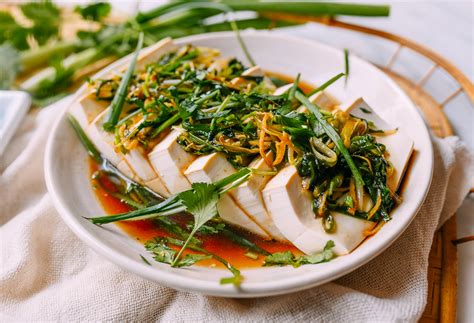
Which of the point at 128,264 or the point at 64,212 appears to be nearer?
the point at 128,264

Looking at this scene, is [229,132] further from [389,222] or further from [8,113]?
[8,113]

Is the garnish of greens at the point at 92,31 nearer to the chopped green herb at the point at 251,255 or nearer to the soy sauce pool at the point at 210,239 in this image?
the soy sauce pool at the point at 210,239

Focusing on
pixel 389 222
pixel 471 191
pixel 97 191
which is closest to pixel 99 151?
pixel 97 191

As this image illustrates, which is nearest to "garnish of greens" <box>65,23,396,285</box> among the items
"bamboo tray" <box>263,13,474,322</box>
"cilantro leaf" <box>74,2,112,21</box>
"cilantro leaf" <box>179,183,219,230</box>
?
"cilantro leaf" <box>179,183,219,230</box>

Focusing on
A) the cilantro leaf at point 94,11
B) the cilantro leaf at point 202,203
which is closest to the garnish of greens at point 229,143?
the cilantro leaf at point 202,203

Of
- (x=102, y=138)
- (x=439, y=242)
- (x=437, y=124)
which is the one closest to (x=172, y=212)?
(x=102, y=138)

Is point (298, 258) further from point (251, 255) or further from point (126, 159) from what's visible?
point (126, 159)

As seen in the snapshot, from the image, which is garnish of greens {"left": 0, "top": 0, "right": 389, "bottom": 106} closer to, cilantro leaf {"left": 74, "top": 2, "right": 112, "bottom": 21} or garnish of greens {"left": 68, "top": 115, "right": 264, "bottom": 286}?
cilantro leaf {"left": 74, "top": 2, "right": 112, "bottom": 21}

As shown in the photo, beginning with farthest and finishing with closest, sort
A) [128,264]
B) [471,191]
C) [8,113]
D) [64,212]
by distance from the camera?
[8,113], [471,191], [64,212], [128,264]
